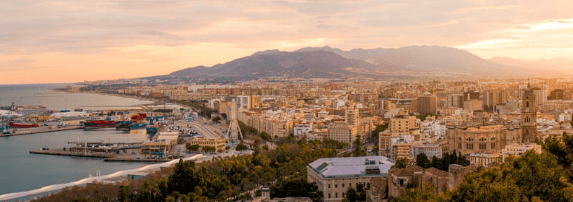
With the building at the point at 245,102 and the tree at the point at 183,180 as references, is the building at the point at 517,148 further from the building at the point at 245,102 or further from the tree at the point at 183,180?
the building at the point at 245,102

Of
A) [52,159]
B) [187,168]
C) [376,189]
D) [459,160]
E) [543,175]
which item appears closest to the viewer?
[543,175]

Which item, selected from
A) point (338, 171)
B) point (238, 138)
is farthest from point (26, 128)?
point (338, 171)

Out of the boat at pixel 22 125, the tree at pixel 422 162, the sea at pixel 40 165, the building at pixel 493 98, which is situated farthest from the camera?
the building at pixel 493 98

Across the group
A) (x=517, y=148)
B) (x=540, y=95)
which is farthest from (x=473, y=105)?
(x=517, y=148)

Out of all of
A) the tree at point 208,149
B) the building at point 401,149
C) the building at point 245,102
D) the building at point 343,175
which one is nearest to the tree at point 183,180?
the building at point 343,175

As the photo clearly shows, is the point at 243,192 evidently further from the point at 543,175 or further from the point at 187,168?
the point at 543,175

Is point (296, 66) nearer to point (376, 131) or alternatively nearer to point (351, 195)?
point (376, 131)
